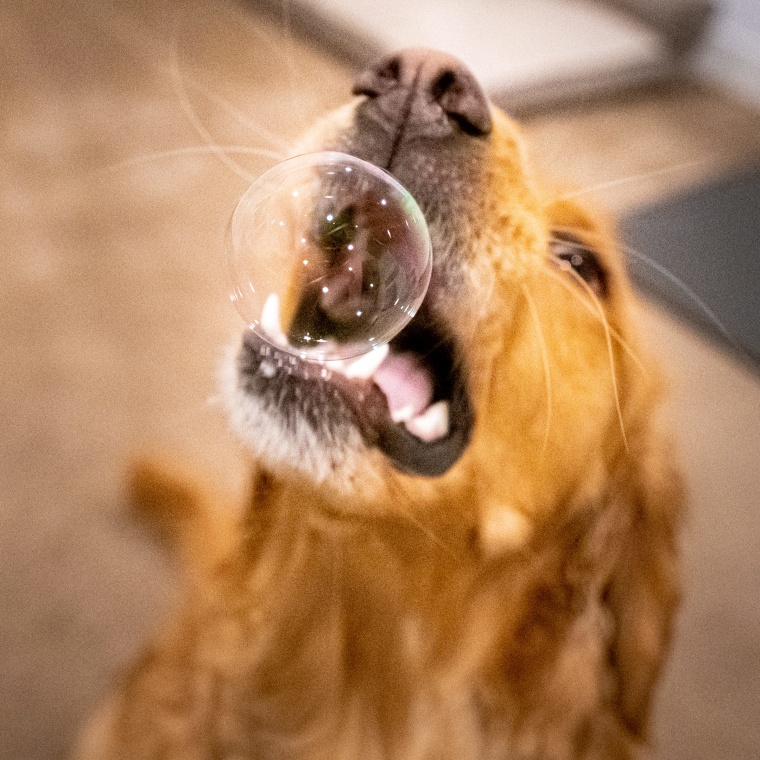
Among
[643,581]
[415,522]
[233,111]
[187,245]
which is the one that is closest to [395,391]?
[415,522]

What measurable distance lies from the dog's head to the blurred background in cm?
19

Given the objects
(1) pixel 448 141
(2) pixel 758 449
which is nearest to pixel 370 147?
(1) pixel 448 141

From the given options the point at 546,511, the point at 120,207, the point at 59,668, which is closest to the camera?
the point at 546,511

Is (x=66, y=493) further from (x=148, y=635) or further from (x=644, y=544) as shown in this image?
(x=644, y=544)

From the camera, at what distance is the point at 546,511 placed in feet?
3.30

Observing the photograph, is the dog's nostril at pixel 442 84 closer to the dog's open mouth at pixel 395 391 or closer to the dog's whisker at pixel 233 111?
the dog's open mouth at pixel 395 391

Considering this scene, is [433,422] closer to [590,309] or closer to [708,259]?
[590,309]

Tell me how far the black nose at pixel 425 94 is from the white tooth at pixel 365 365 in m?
0.25

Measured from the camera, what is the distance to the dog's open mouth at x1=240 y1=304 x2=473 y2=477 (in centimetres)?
92

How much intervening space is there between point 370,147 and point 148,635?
3.06 feet

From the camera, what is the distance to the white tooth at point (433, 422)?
3.16ft

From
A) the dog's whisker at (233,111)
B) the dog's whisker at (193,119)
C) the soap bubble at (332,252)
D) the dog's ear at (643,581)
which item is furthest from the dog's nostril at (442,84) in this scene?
the dog's whisker at (193,119)

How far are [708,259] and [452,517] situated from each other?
5.21ft

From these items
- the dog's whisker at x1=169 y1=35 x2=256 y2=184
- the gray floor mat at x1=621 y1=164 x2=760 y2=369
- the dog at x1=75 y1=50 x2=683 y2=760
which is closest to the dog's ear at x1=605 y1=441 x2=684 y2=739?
the dog at x1=75 y1=50 x2=683 y2=760
